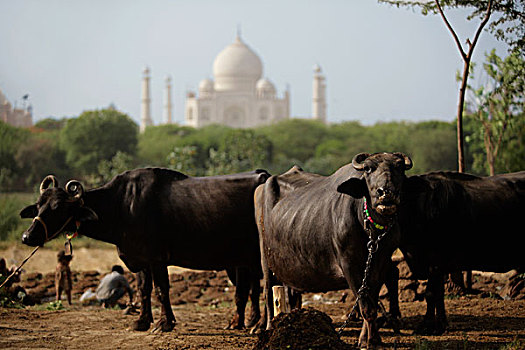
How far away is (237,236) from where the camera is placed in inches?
342

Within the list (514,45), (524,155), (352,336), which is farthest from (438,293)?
(524,155)

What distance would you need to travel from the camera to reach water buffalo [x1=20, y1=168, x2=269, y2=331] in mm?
8555

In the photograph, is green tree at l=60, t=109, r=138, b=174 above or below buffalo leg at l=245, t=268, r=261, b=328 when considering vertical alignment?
above

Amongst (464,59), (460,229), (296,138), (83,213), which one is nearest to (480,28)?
(464,59)

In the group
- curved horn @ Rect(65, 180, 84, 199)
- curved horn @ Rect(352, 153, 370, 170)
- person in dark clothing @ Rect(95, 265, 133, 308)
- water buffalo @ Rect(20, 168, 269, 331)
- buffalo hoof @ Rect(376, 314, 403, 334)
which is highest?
curved horn @ Rect(352, 153, 370, 170)

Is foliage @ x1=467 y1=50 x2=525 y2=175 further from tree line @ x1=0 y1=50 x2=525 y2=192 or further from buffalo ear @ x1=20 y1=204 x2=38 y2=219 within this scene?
buffalo ear @ x1=20 y1=204 x2=38 y2=219

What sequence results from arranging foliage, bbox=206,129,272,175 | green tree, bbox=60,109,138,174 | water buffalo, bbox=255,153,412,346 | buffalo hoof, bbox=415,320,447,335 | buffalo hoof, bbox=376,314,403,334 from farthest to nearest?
green tree, bbox=60,109,138,174 < foliage, bbox=206,129,272,175 < buffalo hoof, bbox=376,314,403,334 < buffalo hoof, bbox=415,320,447,335 < water buffalo, bbox=255,153,412,346

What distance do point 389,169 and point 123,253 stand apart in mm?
4115

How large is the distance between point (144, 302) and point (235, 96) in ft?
358

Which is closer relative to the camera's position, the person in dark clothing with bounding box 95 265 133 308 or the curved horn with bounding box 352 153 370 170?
the curved horn with bounding box 352 153 370 170

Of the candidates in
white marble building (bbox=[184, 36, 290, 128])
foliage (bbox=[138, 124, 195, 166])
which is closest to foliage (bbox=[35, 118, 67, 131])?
foliage (bbox=[138, 124, 195, 166])

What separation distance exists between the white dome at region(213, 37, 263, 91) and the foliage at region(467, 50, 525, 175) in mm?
94385

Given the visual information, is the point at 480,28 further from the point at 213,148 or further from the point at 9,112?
the point at 213,148

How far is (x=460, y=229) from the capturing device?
7680mm
